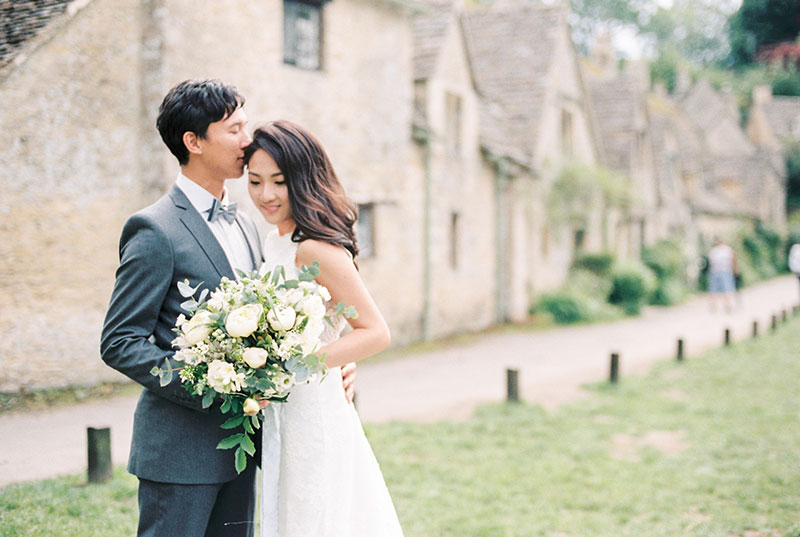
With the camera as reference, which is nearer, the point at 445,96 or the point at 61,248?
the point at 61,248

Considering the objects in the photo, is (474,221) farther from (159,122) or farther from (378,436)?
(159,122)

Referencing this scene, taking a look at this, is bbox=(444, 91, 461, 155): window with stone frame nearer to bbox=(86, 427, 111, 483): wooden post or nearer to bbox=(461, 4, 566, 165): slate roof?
bbox=(461, 4, 566, 165): slate roof

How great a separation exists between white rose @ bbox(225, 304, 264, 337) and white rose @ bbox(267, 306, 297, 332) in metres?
0.06

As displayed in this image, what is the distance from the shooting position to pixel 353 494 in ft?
10.6

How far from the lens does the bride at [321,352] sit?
118 inches

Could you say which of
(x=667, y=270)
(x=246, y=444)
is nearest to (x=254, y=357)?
(x=246, y=444)

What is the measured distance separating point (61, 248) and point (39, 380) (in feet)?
5.29

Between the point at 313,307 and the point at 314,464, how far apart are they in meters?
0.76

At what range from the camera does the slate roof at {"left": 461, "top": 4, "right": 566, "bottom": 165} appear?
2020 centimetres

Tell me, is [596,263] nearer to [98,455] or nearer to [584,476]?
[584,476]

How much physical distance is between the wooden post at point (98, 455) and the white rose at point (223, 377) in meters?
3.66

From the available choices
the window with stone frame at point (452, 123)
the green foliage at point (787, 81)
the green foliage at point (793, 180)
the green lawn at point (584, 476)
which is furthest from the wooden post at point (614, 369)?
the green foliage at point (787, 81)

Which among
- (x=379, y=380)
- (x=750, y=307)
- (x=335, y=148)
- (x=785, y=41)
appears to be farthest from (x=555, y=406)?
(x=785, y=41)

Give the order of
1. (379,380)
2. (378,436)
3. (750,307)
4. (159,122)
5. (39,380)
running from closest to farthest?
(159,122) → (378,436) → (39,380) → (379,380) → (750,307)
